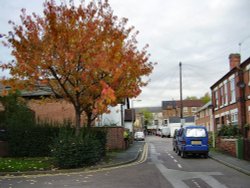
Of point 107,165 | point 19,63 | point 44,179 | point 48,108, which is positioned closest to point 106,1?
point 19,63

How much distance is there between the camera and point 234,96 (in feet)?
96.6

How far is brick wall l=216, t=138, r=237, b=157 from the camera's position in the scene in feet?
72.9

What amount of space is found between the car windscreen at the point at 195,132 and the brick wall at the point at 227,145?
6.37 feet

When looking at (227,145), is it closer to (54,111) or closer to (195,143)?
(195,143)

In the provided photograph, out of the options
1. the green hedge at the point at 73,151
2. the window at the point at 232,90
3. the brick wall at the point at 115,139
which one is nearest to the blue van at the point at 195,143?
the green hedge at the point at 73,151

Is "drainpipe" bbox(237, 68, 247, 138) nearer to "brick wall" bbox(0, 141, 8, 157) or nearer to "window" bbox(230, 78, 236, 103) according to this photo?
"window" bbox(230, 78, 236, 103)

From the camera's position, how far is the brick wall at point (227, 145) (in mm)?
22228

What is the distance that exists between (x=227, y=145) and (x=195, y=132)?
3.27m

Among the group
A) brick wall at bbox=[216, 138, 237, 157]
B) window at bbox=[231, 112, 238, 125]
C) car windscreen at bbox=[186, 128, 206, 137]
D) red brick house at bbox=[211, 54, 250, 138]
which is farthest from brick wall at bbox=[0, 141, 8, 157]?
window at bbox=[231, 112, 238, 125]

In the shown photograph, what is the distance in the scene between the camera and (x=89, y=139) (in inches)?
717

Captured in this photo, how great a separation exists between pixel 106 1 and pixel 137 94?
18.3 feet

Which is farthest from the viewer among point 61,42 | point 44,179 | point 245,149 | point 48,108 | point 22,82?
point 48,108

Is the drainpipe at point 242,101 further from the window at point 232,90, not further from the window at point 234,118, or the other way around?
the window at point 232,90

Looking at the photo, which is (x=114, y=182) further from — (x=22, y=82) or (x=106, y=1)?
(x=106, y=1)
